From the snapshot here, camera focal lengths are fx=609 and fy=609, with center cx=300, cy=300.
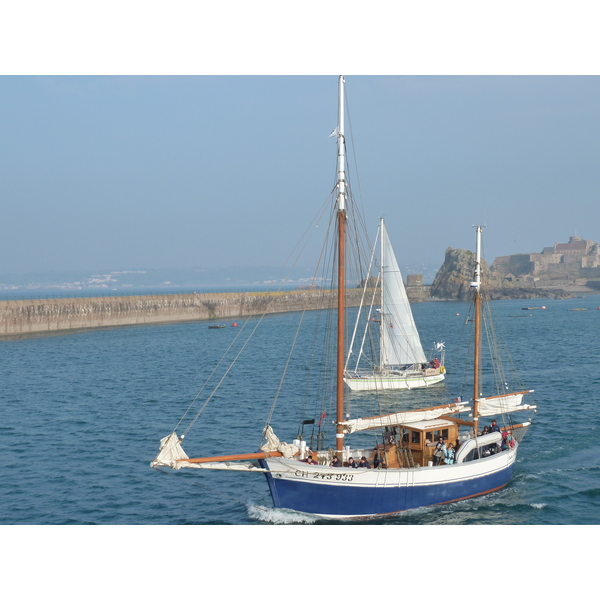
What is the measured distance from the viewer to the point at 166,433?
133ft

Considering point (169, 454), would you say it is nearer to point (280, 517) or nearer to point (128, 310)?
point (280, 517)

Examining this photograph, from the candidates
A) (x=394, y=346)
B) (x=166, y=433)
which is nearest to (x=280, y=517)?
(x=166, y=433)

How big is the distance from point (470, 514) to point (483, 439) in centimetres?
397

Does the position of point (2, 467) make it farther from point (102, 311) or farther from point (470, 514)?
point (102, 311)

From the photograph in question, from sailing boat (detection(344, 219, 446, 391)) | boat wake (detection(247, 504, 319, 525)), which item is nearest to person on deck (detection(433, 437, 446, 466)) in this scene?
boat wake (detection(247, 504, 319, 525))

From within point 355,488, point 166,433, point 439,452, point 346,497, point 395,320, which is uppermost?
point 395,320

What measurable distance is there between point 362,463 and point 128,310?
10421cm

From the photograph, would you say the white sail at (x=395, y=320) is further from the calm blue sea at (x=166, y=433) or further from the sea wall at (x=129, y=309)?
the sea wall at (x=129, y=309)

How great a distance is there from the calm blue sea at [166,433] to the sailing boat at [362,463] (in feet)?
2.84

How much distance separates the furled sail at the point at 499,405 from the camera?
3369 centimetres

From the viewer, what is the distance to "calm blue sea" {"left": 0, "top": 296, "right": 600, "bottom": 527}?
2702 centimetres

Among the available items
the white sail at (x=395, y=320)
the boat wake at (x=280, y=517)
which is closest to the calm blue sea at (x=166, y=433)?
the boat wake at (x=280, y=517)

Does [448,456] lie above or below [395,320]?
below

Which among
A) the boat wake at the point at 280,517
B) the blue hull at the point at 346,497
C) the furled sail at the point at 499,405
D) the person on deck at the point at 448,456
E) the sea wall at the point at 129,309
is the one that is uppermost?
the sea wall at the point at 129,309
